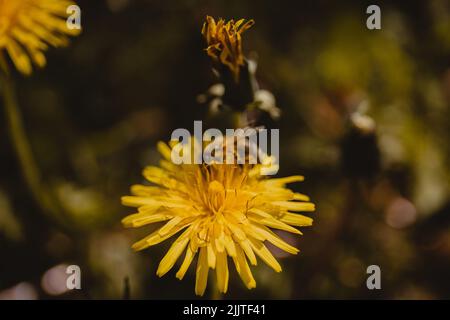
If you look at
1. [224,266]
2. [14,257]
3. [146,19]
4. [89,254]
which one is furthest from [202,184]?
[146,19]

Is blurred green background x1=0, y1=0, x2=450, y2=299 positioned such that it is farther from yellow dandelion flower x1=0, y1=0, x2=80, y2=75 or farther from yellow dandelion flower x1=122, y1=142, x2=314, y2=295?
yellow dandelion flower x1=0, y1=0, x2=80, y2=75

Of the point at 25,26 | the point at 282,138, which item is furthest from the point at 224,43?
the point at 282,138

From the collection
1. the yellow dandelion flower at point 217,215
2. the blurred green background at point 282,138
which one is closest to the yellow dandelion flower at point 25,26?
the yellow dandelion flower at point 217,215

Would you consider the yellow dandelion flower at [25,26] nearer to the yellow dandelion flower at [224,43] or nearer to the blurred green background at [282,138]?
the yellow dandelion flower at [224,43]

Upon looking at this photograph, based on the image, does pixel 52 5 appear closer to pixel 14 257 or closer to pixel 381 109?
pixel 14 257

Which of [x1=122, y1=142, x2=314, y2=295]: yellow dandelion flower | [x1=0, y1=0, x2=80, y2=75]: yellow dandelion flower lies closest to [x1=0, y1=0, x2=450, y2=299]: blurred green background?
[x1=122, y1=142, x2=314, y2=295]: yellow dandelion flower

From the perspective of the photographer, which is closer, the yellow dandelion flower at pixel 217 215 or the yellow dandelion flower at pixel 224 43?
the yellow dandelion flower at pixel 217 215

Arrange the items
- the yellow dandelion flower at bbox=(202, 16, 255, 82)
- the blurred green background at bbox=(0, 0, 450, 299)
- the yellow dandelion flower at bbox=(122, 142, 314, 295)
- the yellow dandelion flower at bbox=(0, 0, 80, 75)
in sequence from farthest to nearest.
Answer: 1. the blurred green background at bbox=(0, 0, 450, 299)
2. the yellow dandelion flower at bbox=(0, 0, 80, 75)
3. the yellow dandelion flower at bbox=(202, 16, 255, 82)
4. the yellow dandelion flower at bbox=(122, 142, 314, 295)
